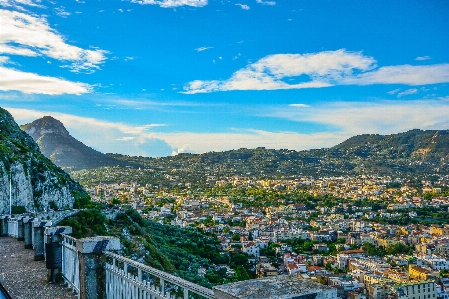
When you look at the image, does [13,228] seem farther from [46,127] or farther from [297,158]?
[297,158]

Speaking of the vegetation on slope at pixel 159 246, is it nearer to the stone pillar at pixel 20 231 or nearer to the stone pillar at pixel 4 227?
the stone pillar at pixel 4 227

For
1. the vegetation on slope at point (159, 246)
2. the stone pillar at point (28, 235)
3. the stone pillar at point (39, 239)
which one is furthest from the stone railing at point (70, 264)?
the vegetation on slope at point (159, 246)

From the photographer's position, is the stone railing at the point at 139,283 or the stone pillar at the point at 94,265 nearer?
the stone railing at the point at 139,283

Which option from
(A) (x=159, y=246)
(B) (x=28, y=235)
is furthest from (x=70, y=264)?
(A) (x=159, y=246)

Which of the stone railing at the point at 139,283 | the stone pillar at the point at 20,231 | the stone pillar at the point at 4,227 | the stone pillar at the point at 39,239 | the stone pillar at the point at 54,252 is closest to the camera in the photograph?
the stone railing at the point at 139,283

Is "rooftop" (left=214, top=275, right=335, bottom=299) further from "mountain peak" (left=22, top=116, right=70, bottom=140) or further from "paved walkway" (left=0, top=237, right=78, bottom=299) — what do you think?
"mountain peak" (left=22, top=116, right=70, bottom=140)

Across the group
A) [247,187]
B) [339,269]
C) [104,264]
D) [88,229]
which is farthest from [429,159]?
[104,264]

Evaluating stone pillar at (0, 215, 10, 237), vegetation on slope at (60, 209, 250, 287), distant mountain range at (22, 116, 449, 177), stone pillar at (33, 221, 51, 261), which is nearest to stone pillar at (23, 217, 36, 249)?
stone pillar at (33, 221, 51, 261)
